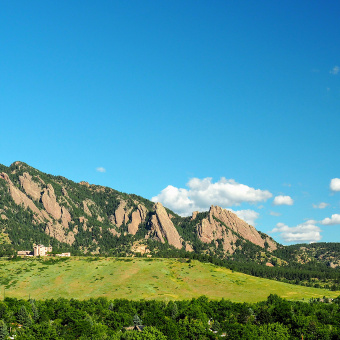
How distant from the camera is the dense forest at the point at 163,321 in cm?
11300

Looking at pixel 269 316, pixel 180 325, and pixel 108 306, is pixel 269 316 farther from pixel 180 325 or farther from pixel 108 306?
pixel 108 306

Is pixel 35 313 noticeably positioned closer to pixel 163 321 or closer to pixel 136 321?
pixel 136 321

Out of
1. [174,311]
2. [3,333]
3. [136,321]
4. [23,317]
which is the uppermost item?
[174,311]

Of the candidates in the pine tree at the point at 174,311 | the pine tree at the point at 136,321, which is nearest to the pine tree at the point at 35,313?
the pine tree at the point at 136,321

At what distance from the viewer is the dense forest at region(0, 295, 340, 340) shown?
371 ft

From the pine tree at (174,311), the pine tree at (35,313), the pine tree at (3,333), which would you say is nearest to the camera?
the pine tree at (3,333)

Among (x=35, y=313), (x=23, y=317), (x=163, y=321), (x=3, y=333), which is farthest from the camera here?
(x=35, y=313)

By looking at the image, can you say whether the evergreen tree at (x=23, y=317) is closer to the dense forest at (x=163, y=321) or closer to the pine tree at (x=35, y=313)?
the dense forest at (x=163, y=321)

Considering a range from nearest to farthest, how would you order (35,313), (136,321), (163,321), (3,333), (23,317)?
(3,333) < (163,321) < (23,317) < (136,321) < (35,313)

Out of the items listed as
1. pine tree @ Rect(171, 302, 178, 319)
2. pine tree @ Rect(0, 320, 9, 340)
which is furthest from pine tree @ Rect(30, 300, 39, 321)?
pine tree @ Rect(171, 302, 178, 319)

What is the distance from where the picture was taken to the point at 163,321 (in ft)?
436

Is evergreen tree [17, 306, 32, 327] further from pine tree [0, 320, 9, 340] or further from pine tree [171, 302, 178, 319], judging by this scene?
pine tree [171, 302, 178, 319]

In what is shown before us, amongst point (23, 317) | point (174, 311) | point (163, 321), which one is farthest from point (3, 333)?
point (174, 311)

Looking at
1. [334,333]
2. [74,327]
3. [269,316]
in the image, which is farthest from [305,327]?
[74,327]
